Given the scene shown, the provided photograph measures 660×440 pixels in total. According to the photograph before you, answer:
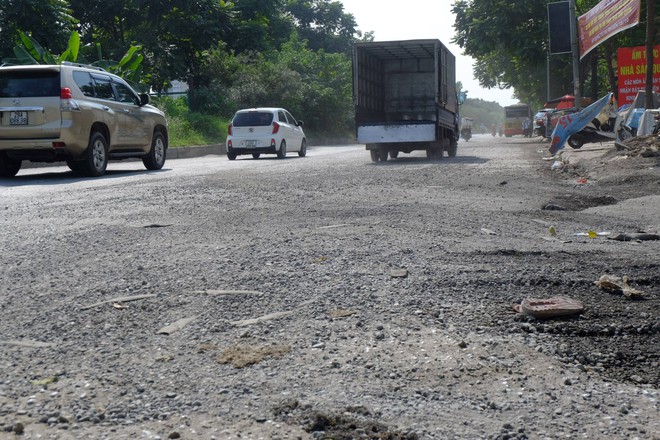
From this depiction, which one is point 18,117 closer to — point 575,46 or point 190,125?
point 190,125

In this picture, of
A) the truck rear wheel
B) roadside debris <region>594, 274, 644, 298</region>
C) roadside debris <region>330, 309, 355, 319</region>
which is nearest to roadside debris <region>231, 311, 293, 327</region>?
roadside debris <region>330, 309, 355, 319</region>

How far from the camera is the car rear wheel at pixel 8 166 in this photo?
545 inches

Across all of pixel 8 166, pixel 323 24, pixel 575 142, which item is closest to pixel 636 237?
pixel 8 166

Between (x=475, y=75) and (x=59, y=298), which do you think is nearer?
(x=59, y=298)

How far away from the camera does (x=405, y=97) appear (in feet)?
75.3

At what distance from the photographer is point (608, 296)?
14.4 ft

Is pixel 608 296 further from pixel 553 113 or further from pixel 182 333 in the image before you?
pixel 553 113

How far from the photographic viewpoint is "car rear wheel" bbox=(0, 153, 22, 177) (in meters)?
13.9

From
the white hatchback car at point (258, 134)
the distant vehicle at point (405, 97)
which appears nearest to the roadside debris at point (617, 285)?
the distant vehicle at point (405, 97)

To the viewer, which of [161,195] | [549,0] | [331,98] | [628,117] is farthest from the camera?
[331,98]

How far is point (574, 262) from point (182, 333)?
2698mm

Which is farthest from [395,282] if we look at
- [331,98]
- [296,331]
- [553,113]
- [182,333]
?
[331,98]

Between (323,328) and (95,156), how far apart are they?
36.5ft

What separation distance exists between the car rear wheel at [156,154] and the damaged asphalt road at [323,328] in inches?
346
